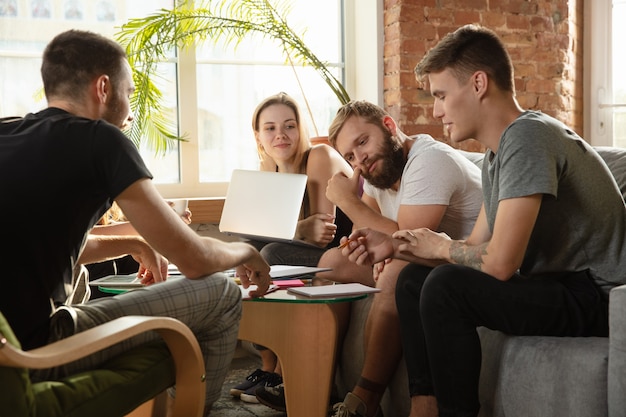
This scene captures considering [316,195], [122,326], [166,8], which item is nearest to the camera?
[122,326]

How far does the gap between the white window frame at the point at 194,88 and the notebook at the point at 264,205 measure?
4.06 feet

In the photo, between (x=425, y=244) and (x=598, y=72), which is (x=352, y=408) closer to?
(x=425, y=244)

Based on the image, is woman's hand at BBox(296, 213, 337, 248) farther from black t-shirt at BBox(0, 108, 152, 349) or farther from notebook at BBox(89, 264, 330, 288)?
black t-shirt at BBox(0, 108, 152, 349)

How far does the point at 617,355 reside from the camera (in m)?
1.72

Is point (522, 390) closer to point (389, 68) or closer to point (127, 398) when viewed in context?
point (127, 398)

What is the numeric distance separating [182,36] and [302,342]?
2215 millimetres

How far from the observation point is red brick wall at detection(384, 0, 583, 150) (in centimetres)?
433

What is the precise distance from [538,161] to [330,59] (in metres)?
3.01

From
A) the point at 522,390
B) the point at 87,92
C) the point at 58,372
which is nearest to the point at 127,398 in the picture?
the point at 58,372

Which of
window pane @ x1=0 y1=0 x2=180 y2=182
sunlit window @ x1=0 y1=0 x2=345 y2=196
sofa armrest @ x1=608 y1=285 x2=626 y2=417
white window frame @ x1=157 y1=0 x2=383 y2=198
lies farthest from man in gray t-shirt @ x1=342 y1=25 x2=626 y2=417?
window pane @ x1=0 y1=0 x2=180 y2=182

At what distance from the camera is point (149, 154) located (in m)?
4.37

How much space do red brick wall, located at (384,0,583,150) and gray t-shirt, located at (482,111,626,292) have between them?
232cm

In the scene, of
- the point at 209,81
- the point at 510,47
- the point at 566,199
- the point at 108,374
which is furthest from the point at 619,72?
the point at 108,374

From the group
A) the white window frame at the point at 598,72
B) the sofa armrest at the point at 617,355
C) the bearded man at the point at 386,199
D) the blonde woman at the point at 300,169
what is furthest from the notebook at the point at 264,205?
the white window frame at the point at 598,72
